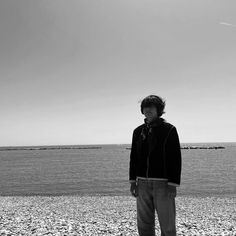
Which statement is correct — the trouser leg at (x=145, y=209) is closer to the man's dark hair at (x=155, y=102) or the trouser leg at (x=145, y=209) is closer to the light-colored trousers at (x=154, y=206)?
the light-colored trousers at (x=154, y=206)

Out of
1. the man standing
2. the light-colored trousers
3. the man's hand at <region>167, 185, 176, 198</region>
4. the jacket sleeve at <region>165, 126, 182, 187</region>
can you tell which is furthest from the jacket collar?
the man's hand at <region>167, 185, 176, 198</region>

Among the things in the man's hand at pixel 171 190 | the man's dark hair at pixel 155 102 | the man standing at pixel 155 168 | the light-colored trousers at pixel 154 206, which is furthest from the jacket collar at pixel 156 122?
the man's hand at pixel 171 190

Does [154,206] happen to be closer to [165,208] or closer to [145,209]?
[145,209]

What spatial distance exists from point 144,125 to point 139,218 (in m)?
1.66

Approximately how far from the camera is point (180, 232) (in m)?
8.86

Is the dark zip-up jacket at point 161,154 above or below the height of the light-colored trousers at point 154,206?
above

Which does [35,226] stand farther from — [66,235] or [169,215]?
[169,215]

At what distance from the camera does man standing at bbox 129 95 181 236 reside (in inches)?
185

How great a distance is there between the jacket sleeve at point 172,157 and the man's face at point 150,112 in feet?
1.33

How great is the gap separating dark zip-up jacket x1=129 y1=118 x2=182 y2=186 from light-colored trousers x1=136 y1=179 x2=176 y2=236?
0.15 metres

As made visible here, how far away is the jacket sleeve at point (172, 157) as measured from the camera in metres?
4.65

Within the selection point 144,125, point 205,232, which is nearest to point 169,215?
point 144,125

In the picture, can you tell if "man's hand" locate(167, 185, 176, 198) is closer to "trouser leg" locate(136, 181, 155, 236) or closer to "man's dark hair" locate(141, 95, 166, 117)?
"trouser leg" locate(136, 181, 155, 236)

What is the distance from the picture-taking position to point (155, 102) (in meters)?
4.93
